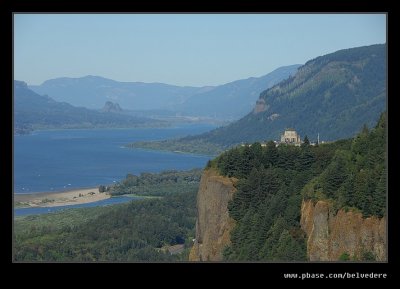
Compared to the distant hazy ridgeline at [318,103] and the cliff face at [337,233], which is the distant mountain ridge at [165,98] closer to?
the distant hazy ridgeline at [318,103]

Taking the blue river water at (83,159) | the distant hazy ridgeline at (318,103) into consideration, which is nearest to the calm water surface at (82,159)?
the blue river water at (83,159)

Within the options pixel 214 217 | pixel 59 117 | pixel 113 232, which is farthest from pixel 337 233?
pixel 59 117

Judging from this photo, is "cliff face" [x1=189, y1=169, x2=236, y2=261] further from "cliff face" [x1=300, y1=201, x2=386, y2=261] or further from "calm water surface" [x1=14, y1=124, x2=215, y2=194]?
"calm water surface" [x1=14, y1=124, x2=215, y2=194]

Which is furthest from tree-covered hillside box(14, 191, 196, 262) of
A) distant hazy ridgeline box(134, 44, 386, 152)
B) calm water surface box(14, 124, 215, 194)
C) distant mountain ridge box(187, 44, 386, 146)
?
distant mountain ridge box(187, 44, 386, 146)

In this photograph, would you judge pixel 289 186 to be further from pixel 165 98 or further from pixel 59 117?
pixel 59 117

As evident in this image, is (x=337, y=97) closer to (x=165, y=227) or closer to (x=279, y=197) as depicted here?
(x=165, y=227)
